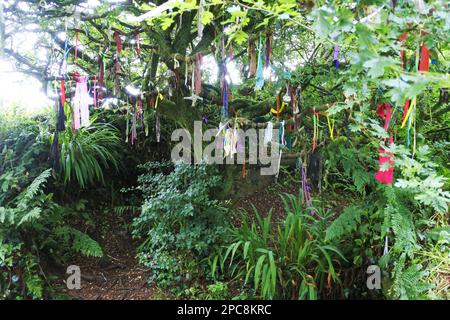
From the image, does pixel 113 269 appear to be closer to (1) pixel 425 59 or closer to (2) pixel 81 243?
(2) pixel 81 243

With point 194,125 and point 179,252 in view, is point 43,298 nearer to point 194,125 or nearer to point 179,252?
point 179,252

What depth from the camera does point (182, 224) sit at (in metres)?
3.28

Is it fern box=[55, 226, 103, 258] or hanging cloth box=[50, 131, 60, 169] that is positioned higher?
hanging cloth box=[50, 131, 60, 169]

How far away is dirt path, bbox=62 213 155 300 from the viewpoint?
10.1 ft

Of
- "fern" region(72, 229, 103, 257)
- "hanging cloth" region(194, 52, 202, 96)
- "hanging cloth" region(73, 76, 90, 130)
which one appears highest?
"hanging cloth" region(194, 52, 202, 96)

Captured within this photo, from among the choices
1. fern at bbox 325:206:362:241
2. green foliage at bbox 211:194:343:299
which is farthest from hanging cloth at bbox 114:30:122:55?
fern at bbox 325:206:362:241

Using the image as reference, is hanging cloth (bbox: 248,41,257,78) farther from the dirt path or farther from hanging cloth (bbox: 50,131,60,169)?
the dirt path

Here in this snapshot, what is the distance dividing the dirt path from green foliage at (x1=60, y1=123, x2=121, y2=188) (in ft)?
1.85

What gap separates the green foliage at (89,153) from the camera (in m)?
3.71

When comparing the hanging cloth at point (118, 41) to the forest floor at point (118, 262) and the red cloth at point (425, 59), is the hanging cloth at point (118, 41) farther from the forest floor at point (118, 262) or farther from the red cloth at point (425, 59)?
the red cloth at point (425, 59)

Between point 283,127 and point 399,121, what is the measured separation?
2.94ft

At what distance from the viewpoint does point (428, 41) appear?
1534mm

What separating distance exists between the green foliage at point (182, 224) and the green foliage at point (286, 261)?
0.65ft

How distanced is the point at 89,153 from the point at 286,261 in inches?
95.8
